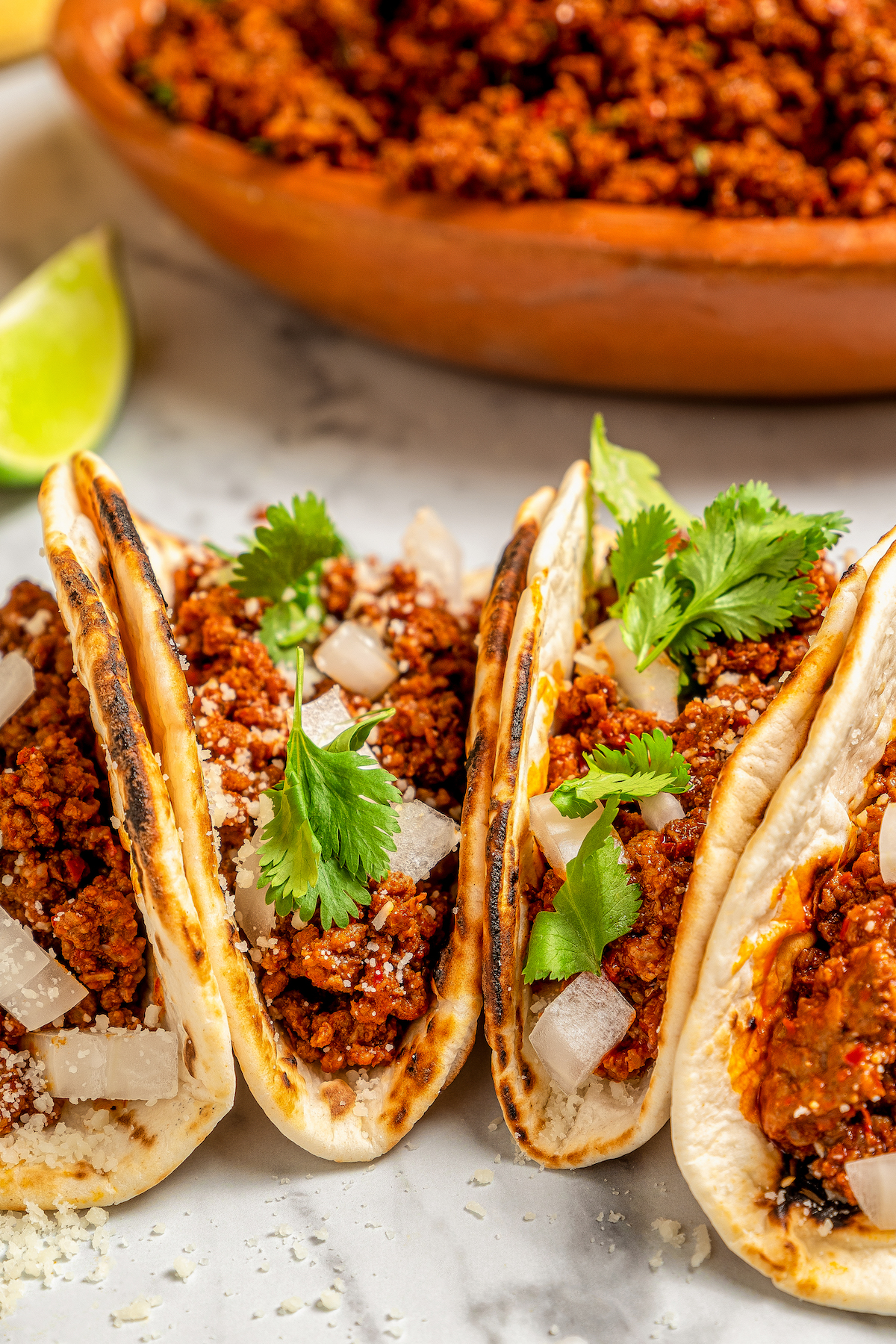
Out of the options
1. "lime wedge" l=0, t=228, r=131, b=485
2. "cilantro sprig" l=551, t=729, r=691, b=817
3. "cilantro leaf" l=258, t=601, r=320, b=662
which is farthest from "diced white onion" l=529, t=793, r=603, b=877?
"lime wedge" l=0, t=228, r=131, b=485

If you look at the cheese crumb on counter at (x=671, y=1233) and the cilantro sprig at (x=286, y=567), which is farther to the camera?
the cilantro sprig at (x=286, y=567)

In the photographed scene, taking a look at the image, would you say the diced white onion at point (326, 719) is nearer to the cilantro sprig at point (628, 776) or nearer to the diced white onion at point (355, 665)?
the diced white onion at point (355, 665)

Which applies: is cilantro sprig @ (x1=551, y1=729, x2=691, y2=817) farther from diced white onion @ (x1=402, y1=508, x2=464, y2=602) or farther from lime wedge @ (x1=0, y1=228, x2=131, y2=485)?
lime wedge @ (x1=0, y1=228, x2=131, y2=485)

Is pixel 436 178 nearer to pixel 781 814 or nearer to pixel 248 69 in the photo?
pixel 248 69

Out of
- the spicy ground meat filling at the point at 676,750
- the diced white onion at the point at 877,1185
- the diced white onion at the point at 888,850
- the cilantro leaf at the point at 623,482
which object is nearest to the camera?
the diced white onion at the point at 877,1185

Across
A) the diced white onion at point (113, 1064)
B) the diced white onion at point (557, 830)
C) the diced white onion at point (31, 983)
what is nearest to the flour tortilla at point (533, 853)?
the diced white onion at point (557, 830)

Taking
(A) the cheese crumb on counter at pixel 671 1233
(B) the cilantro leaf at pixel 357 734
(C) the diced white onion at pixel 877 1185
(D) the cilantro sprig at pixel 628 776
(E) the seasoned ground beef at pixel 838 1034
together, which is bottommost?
(A) the cheese crumb on counter at pixel 671 1233

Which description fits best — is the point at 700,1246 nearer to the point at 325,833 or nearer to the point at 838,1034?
the point at 838,1034

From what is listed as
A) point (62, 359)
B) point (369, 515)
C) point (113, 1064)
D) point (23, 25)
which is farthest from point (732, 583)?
point (23, 25)

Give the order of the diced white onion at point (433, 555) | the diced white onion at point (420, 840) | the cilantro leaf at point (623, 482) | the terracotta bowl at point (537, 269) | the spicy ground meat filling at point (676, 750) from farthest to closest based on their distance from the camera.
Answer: the terracotta bowl at point (537, 269)
the diced white onion at point (433, 555)
the cilantro leaf at point (623, 482)
the diced white onion at point (420, 840)
the spicy ground meat filling at point (676, 750)
